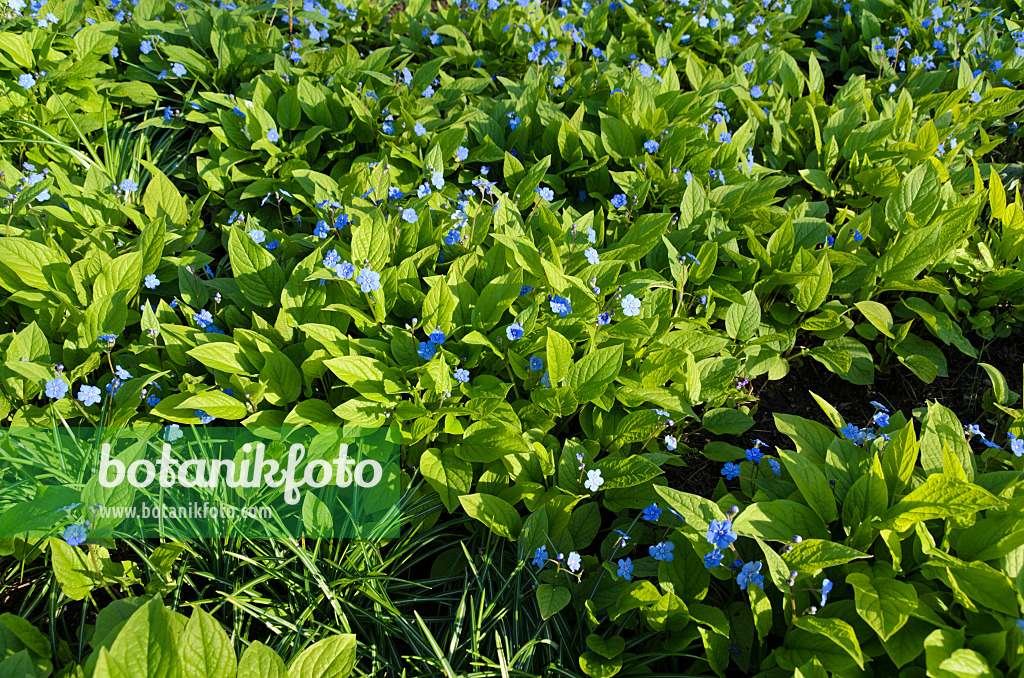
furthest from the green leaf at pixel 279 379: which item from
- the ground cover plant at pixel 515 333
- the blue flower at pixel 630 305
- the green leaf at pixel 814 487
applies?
the green leaf at pixel 814 487

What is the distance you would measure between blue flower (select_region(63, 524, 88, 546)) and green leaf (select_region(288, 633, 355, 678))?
0.86m

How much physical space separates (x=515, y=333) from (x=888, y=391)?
2.13 m

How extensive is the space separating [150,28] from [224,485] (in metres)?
3.37

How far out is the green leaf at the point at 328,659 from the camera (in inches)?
73.6

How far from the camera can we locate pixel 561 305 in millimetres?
2693

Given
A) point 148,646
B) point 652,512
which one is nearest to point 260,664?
point 148,646

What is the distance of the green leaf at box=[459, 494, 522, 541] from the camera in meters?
2.36

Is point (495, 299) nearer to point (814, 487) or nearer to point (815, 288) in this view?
point (814, 487)

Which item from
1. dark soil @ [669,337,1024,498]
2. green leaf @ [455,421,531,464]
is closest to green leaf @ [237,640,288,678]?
green leaf @ [455,421,531,464]

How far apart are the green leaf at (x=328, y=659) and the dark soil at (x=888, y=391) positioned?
2019mm

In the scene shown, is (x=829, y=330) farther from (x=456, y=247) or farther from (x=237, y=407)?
(x=237, y=407)

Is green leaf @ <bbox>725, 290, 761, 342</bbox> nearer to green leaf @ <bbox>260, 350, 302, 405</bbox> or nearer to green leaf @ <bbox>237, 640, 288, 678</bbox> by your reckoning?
green leaf @ <bbox>260, 350, 302, 405</bbox>

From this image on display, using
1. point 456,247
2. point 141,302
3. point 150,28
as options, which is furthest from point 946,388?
point 150,28

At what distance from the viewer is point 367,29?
16.2 ft
